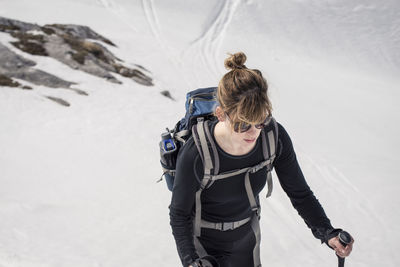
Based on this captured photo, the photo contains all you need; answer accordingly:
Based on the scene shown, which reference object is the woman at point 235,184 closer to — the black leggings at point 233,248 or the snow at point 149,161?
the black leggings at point 233,248

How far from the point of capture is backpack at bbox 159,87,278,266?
1.82m

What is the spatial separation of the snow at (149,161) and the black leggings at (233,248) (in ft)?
3.43

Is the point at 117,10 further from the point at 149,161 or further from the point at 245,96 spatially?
the point at 245,96

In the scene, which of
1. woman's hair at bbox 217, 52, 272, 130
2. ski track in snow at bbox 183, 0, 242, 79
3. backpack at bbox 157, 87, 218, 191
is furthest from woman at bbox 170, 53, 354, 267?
ski track in snow at bbox 183, 0, 242, 79

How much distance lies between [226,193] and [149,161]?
476 centimetres

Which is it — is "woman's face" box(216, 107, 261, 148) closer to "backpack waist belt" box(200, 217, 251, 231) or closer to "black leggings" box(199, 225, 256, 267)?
"backpack waist belt" box(200, 217, 251, 231)

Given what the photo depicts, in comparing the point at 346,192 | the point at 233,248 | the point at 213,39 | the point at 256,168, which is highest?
the point at 256,168

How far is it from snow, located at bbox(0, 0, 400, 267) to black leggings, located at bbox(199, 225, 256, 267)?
1044 millimetres

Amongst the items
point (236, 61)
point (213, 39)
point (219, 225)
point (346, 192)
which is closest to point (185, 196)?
point (219, 225)

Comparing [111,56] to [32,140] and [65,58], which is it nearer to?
[65,58]

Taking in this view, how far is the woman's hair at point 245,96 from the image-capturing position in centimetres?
161

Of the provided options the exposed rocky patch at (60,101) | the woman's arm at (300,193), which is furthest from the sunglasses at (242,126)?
the exposed rocky patch at (60,101)

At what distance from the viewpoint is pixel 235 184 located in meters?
1.98

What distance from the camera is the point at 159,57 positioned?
58.2 ft
